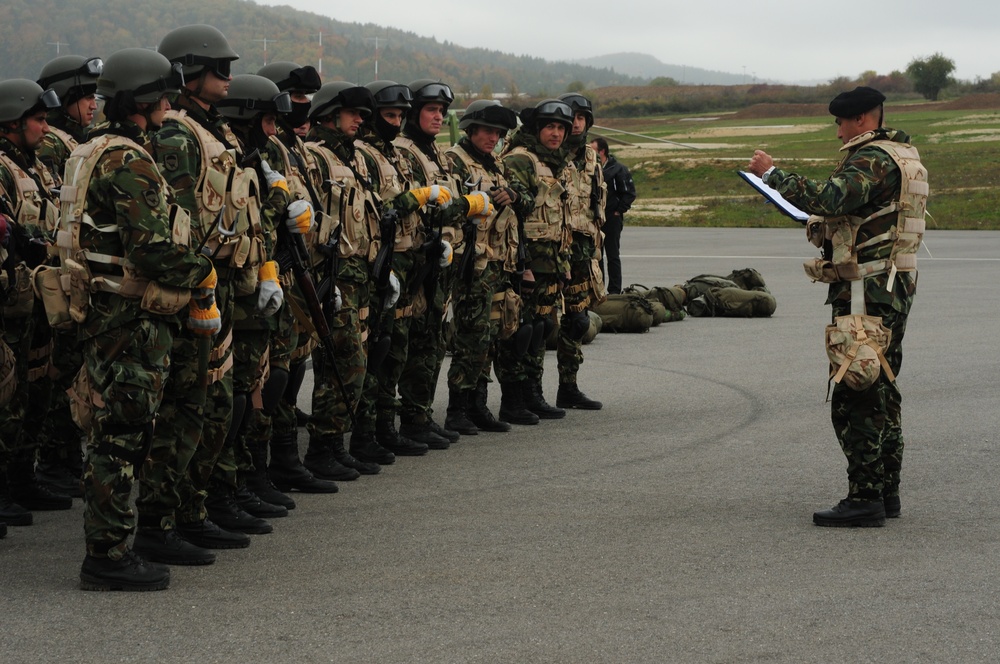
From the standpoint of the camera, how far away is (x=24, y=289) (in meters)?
6.64

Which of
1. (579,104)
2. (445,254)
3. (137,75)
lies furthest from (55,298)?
(579,104)

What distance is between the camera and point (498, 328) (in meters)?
9.41

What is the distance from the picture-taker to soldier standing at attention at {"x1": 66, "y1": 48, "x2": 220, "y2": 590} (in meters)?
5.19

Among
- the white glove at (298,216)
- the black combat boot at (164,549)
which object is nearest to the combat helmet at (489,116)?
the white glove at (298,216)

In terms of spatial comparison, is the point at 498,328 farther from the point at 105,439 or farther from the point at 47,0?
the point at 47,0

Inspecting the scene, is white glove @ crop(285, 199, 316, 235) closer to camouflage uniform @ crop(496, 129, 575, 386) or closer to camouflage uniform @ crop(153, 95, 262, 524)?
camouflage uniform @ crop(153, 95, 262, 524)

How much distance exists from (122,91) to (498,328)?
4.44 metres

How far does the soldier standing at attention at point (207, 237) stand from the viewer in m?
5.67

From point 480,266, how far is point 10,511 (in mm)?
3697

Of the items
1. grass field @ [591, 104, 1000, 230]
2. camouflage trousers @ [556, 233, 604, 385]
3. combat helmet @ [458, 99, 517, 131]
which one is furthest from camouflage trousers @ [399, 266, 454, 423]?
grass field @ [591, 104, 1000, 230]

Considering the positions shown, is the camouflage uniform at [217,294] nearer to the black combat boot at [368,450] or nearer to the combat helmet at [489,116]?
the black combat boot at [368,450]

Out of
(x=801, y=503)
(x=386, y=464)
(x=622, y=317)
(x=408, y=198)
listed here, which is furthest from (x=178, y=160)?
(x=622, y=317)

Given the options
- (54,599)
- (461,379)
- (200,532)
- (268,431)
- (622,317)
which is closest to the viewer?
(54,599)

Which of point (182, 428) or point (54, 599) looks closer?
point (54, 599)
